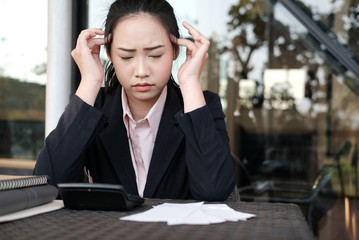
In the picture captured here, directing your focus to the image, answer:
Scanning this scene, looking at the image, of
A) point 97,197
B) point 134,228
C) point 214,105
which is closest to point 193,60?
point 214,105

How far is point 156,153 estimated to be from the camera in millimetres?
1457

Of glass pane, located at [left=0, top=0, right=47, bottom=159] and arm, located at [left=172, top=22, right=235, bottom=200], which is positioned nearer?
arm, located at [left=172, top=22, right=235, bottom=200]

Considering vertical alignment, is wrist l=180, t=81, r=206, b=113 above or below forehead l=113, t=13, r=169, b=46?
below

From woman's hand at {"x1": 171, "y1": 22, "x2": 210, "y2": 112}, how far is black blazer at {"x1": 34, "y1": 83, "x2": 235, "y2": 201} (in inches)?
2.4

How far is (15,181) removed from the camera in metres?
0.90

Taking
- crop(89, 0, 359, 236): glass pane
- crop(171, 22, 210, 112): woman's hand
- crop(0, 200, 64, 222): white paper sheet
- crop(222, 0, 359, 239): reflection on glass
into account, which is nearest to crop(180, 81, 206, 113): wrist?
crop(171, 22, 210, 112): woman's hand

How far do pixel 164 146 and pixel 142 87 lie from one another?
22cm

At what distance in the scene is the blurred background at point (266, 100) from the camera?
3654 millimetres

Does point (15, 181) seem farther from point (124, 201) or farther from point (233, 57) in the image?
point (233, 57)

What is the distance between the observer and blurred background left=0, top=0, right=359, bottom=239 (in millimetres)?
3654

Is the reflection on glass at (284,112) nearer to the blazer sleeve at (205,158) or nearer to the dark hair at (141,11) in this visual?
the dark hair at (141,11)

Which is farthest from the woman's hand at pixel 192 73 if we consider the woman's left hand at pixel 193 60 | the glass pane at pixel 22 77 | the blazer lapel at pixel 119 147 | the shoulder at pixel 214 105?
the glass pane at pixel 22 77

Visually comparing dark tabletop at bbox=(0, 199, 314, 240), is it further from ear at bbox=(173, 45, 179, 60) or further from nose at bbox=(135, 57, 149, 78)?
ear at bbox=(173, 45, 179, 60)

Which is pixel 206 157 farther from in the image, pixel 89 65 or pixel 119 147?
pixel 89 65
